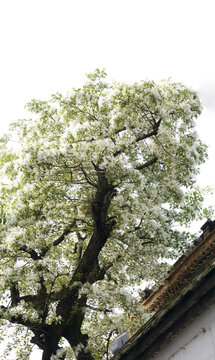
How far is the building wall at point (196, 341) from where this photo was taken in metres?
5.30

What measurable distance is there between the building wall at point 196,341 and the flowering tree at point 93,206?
6.17 meters

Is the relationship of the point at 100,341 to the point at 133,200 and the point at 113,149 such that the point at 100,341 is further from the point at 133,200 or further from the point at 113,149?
the point at 113,149

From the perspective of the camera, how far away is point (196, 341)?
5500 mm

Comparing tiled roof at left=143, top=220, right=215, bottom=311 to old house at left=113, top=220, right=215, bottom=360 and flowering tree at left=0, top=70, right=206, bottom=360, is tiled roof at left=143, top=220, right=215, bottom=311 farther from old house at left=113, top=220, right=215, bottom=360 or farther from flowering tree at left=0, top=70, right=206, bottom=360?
old house at left=113, top=220, right=215, bottom=360

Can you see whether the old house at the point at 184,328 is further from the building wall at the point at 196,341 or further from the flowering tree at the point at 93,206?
the flowering tree at the point at 93,206

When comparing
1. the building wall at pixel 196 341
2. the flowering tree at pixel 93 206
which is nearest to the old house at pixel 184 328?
the building wall at pixel 196 341

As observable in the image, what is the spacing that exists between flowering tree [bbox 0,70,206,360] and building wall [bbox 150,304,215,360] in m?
6.17

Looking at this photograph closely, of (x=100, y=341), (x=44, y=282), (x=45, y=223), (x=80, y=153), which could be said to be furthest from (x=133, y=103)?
(x=100, y=341)

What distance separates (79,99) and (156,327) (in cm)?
1075

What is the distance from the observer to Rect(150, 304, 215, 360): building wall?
530cm

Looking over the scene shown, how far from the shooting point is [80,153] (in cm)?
1266

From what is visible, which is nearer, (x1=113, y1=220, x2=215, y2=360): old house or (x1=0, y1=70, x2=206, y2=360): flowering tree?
(x1=113, y1=220, x2=215, y2=360): old house

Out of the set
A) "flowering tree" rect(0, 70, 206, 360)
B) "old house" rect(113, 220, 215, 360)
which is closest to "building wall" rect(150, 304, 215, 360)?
"old house" rect(113, 220, 215, 360)

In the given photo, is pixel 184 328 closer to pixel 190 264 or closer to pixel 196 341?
pixel 196 341
